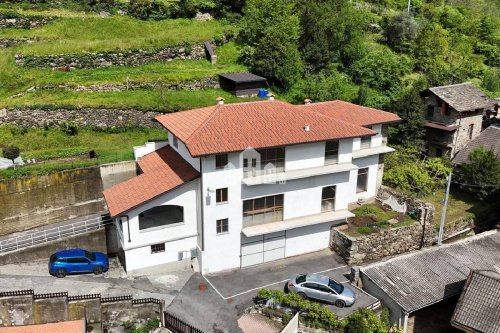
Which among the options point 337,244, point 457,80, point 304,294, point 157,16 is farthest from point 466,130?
point 157,16

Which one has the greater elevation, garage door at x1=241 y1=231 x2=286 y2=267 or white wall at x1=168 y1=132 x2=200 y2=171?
white wall at x1=168 y1=132 x2=200 y2=171

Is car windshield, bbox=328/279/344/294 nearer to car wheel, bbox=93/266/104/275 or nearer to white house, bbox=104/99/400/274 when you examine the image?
white house, bbox=104/99/400/274

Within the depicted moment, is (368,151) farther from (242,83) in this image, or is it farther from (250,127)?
(242,83)

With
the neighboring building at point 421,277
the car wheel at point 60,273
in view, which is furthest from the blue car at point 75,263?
the neighboring building at point 421,277

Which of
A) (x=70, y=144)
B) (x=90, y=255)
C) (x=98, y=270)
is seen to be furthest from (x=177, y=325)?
(x=70, y=144)

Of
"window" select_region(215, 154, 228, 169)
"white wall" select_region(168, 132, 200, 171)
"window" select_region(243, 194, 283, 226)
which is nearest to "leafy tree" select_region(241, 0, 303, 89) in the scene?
"white wall" select_region(168, 132, 200, 171)

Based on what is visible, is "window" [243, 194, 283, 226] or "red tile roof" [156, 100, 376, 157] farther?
"window" [243, 194, 283, 226]
